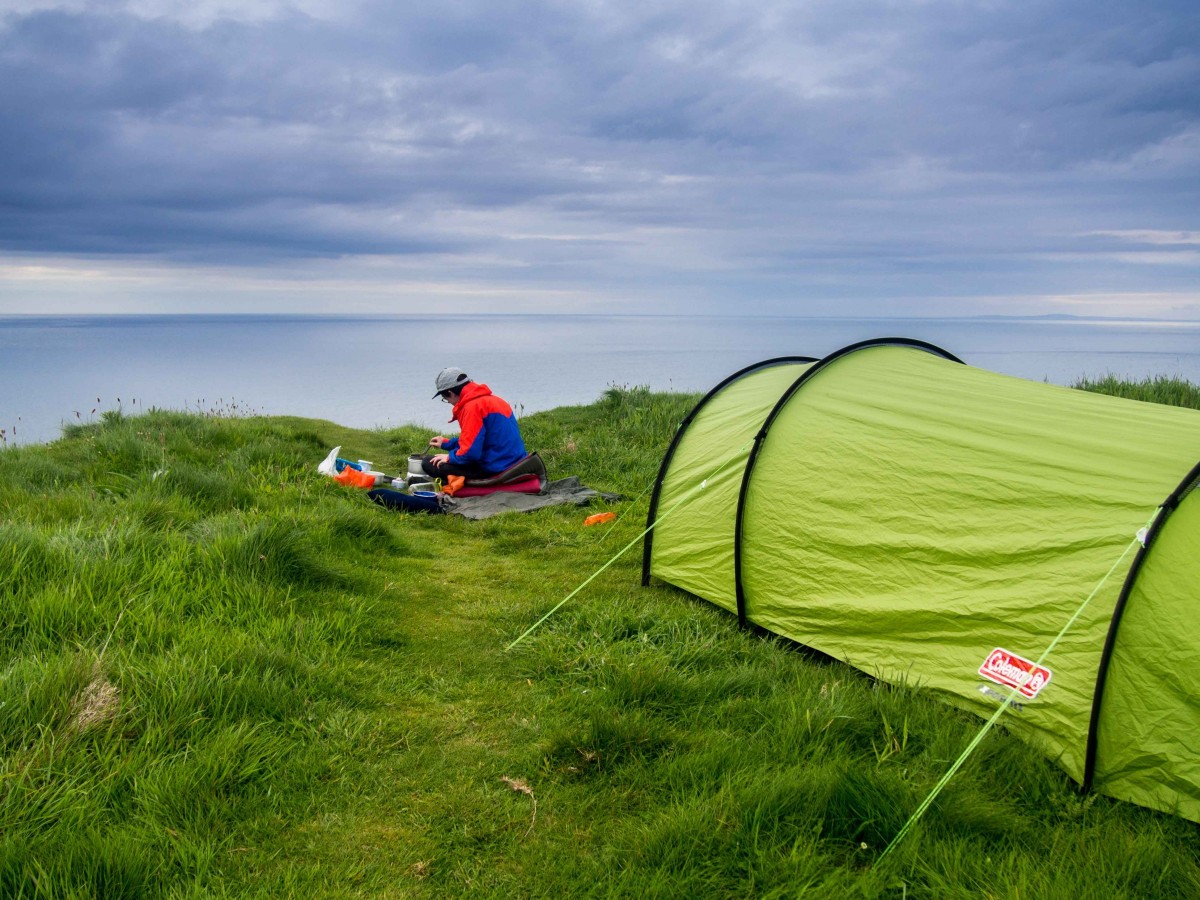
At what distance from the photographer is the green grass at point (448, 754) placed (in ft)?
9.63

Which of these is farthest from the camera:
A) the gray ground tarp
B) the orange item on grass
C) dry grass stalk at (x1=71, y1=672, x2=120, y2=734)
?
the orange item on grass

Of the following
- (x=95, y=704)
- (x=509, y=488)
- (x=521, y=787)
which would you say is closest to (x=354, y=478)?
(x=509, y=488)

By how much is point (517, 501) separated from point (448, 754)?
5.44 m

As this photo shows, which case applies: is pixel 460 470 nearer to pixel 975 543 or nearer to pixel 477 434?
pixel 477 434

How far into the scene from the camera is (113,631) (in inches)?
163

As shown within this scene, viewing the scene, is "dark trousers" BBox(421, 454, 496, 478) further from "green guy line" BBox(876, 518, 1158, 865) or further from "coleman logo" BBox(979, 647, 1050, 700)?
"green guy line" BBox(876, 518, 1158, 865)

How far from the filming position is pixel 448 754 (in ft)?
12.6

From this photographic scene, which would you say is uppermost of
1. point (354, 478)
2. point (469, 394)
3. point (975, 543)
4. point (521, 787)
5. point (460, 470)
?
point (469, 394)

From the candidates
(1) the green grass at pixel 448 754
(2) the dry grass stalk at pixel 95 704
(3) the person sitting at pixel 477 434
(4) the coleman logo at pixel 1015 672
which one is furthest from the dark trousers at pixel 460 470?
(4) the coleman logo at pixel 1015 672

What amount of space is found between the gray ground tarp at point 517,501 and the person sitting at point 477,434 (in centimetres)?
43

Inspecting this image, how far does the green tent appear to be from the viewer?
354 cm

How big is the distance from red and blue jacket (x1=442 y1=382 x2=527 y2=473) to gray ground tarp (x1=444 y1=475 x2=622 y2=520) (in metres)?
0.48

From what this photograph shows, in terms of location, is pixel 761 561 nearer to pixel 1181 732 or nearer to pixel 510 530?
pixel 1181 732

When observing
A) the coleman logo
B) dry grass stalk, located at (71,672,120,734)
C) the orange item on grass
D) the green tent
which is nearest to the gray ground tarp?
the orange item on grass
